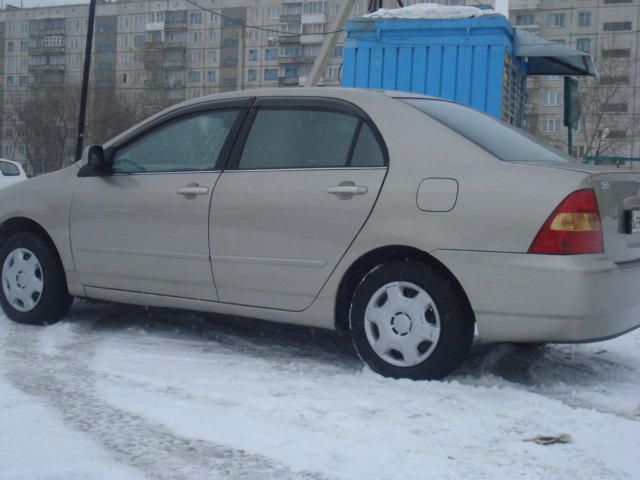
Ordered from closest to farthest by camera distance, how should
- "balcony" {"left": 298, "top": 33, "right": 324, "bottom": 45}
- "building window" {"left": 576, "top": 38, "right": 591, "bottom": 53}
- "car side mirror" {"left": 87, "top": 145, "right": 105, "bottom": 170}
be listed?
"car side mirror" {"left": 87, "top": 145, "right": 105, "bottom": 170} → "building window" {"left": 576, "top": 38, "right": 591, "bottom": 53} → "balcony" {"left": 298, "top": 33, "right": 324, "bottom": 45}

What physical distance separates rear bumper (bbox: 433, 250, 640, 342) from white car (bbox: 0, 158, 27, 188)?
1772 cm

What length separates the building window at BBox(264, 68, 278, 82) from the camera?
65.8 m

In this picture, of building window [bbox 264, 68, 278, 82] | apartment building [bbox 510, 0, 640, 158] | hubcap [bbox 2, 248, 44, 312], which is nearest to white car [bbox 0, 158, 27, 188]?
hubcap [bbox 2, 248, 44, 312]

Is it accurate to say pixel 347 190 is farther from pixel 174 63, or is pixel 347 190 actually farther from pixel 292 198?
pixel 174 63

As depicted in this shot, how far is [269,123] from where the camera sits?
4738 mm

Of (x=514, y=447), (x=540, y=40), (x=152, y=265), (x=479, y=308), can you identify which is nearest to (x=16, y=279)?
(x=152, y=265)

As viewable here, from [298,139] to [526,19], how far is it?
61208 millimetres

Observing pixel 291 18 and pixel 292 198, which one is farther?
pixel 291 18

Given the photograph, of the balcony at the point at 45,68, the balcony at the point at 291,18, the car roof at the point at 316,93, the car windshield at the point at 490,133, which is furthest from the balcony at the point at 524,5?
the car roof at the point at 316,93

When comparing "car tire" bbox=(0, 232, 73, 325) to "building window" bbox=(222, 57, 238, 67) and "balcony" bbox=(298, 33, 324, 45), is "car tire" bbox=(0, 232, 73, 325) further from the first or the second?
"building window" bbox=(222, 57, 238, 67)

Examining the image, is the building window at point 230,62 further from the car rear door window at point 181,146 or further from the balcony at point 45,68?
the car rear door window at point 181,146

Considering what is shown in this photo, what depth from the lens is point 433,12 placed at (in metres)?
8.68

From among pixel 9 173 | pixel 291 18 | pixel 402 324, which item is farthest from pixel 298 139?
pixel 291 18

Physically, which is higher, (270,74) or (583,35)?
(583,35)
